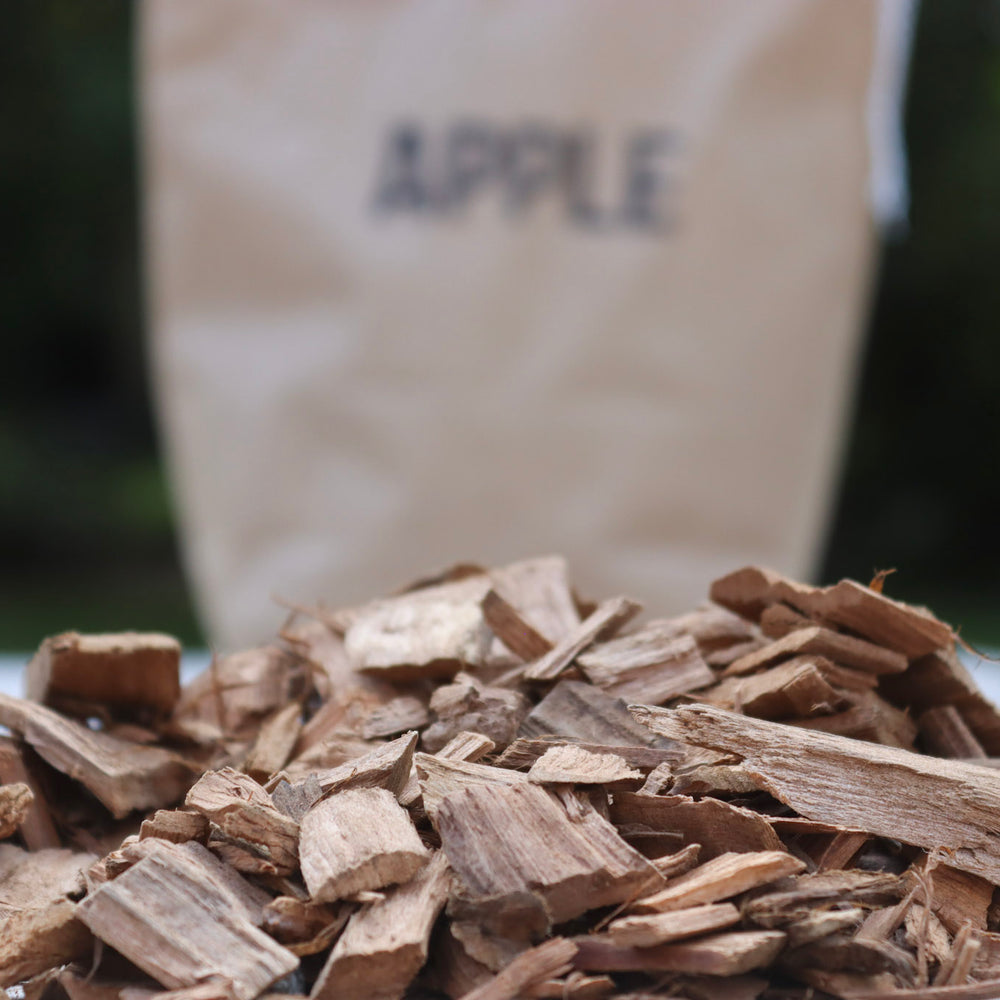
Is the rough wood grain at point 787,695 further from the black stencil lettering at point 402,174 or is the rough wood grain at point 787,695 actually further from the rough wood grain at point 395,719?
the black stencil lettering at point 402,174

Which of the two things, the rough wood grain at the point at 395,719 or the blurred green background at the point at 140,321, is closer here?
the rough wood grain at the point at 395,719

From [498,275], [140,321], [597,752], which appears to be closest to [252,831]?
[597,752]

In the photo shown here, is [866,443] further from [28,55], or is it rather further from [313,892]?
[313,892]

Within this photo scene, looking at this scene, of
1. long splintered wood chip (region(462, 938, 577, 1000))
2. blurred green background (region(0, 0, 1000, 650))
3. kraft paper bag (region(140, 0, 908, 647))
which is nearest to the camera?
long splintered wood chip (region(462, 938, 577, 1000))

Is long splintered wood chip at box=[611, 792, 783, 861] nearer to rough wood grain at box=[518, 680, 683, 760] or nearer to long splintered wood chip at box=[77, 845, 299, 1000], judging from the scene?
rough wood grain at box=[518, 680, 683, 760]

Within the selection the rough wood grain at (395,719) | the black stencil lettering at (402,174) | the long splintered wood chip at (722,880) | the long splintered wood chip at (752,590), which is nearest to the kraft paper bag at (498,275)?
the black stencil lettering at (402,174)

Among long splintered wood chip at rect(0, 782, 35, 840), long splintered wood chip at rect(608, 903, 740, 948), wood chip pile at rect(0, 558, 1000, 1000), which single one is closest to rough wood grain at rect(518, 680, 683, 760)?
wood chip pile at rect(0, 558, 1000, 1000)
